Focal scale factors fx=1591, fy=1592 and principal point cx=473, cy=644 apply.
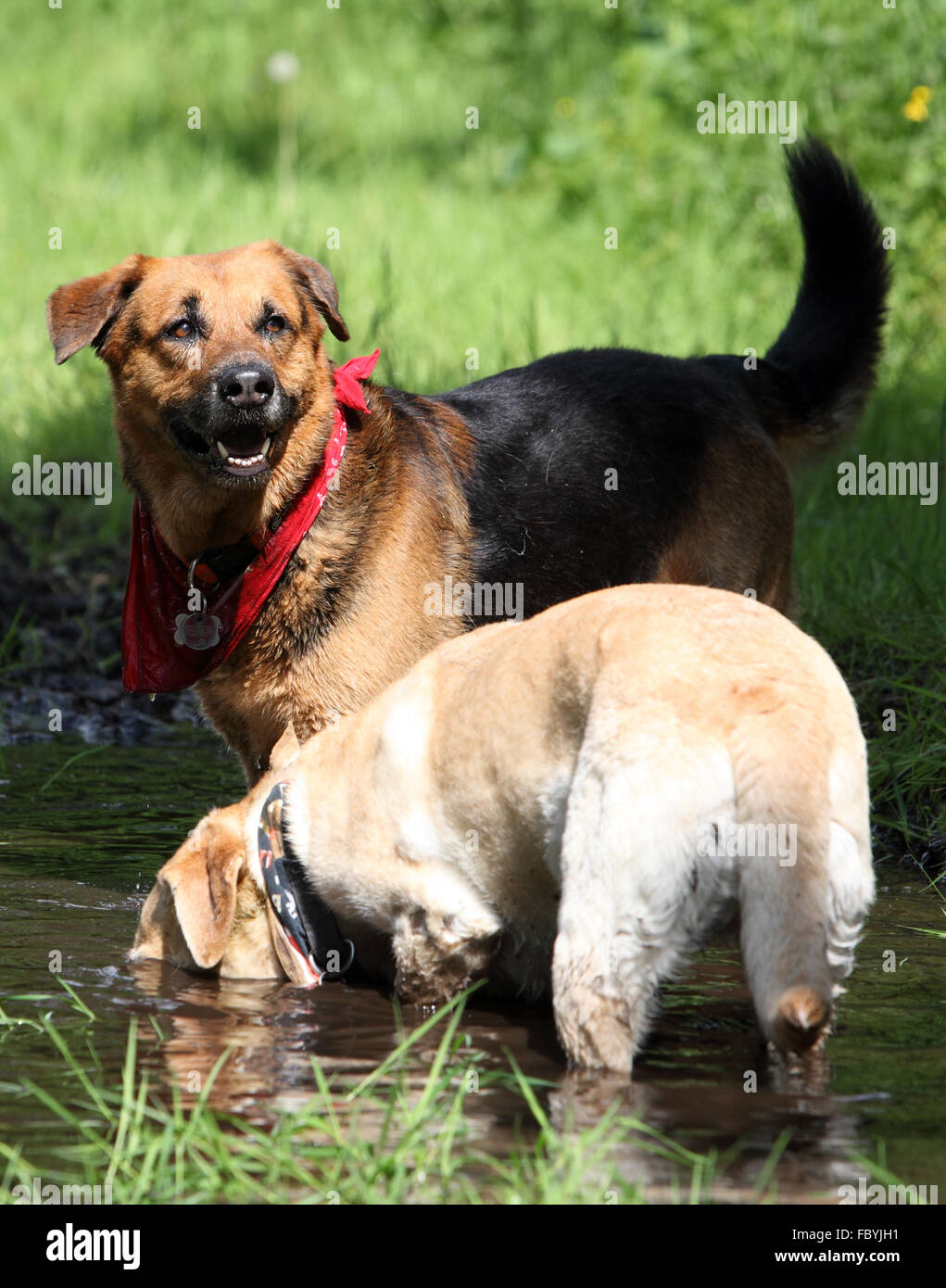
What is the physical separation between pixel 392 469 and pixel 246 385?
59cm

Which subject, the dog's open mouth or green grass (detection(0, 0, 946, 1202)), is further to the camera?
the dog's open mouth

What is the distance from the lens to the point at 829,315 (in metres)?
5.66

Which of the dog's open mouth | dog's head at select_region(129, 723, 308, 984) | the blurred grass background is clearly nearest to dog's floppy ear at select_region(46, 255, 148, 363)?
the dog's open mouth

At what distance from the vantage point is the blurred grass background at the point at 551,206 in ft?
22.0

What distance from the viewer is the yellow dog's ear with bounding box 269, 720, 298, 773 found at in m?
4.02

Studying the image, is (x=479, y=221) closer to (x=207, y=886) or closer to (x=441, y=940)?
(x=207, y=886)

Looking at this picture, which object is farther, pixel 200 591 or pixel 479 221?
pixel 479 221

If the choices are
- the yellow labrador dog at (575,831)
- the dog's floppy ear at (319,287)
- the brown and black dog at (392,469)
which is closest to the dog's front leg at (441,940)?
the yellow labrador dog at (575,831)

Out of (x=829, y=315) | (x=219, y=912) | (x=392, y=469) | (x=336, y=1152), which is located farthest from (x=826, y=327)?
(x=336, y=1152)

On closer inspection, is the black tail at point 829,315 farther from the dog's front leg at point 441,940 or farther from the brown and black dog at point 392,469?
the dog's front leg at point 441,940

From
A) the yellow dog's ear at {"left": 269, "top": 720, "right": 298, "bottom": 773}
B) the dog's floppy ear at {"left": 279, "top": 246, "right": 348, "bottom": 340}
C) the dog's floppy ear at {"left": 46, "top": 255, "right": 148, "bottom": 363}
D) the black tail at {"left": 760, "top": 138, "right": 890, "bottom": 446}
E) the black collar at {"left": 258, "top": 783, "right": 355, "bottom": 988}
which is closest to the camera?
the black collar at {"left": 258, "top": 783, "right": 355, "bottom": 988}

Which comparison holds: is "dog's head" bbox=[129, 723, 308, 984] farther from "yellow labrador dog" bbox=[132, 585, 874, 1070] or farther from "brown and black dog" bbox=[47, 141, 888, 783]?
"brown and black dog" bbox=[47, 141, 888, 783]

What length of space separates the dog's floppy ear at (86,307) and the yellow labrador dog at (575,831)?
58.8 inches
